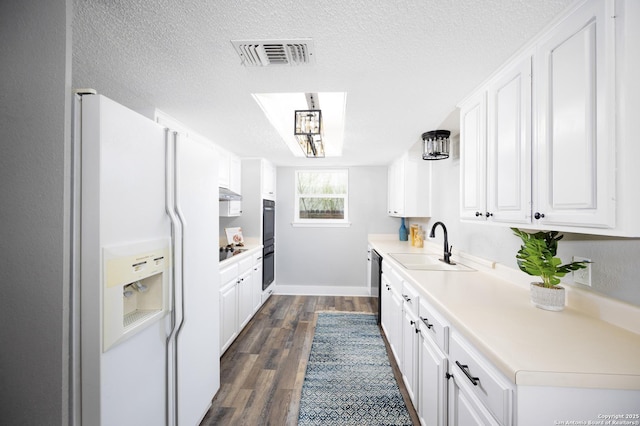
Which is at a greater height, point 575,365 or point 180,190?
point 180,190

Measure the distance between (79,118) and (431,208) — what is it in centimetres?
334

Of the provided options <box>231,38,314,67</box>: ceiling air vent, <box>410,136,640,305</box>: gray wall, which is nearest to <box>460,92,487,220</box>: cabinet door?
<box>410,136,640,305</box>: gray wall

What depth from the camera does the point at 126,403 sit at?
1.14 meters

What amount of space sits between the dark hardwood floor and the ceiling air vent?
7.20ft

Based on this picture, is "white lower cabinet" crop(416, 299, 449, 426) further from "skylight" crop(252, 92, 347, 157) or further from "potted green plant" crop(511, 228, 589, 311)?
"skylight" crop(252, 92, 347, 157)

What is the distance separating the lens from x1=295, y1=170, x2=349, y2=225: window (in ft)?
15.8

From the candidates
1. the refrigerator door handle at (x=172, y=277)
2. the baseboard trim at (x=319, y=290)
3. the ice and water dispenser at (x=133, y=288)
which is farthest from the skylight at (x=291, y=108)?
the baseboard trim at (x=319, y=290)

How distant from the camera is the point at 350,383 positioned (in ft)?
7.29

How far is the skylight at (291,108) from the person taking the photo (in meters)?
2.26

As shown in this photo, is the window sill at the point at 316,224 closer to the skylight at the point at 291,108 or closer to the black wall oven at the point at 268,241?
the black wall oven at the point at 268,241

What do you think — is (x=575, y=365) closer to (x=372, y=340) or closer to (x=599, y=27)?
(x=599, y=27)

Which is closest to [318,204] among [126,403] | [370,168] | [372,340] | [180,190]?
[370,168]

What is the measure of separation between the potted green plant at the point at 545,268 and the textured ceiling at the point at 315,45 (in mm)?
920

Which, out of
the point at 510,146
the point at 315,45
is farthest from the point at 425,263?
the point at 315,45
